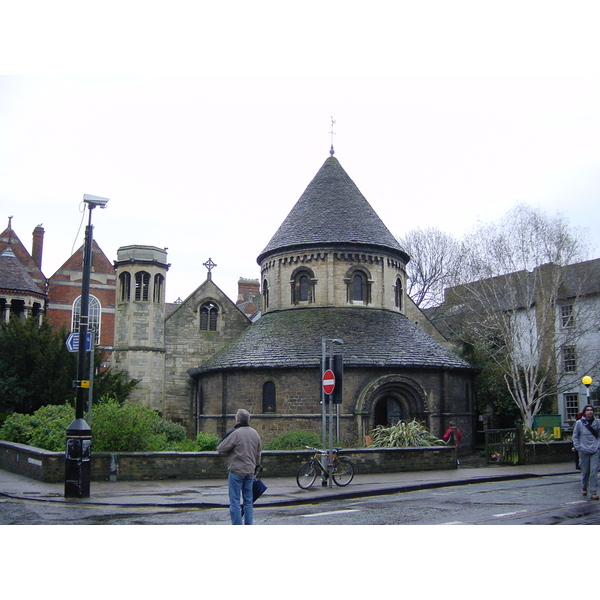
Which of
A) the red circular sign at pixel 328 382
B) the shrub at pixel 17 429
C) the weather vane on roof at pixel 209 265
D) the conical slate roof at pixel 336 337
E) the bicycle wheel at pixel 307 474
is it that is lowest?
the bicycle wheel at pixel 307 474

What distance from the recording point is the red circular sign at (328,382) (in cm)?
1593

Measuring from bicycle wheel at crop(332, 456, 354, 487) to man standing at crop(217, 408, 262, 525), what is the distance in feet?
23.3

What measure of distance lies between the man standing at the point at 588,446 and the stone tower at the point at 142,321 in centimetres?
2130

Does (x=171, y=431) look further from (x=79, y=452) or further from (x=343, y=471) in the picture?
(x=79, y=452)

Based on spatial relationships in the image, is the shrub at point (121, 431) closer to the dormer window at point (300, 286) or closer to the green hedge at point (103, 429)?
the green hedge at point (103, 429)

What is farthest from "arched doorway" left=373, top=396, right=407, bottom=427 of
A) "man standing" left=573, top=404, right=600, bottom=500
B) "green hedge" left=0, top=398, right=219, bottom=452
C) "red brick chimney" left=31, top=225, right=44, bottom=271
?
"red brick chimney" left=31, top=225, right=44, bottom=271

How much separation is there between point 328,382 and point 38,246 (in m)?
32.1

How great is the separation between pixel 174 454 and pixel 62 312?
25185 millimetres

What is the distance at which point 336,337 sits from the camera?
2745 centimetres

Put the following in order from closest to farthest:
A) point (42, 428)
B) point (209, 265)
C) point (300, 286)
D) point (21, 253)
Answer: point (42, 428) < point (300, 286) < point (209, 265) < point (21, 253)

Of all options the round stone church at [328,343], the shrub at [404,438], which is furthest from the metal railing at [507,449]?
the round stone church at [328,343]

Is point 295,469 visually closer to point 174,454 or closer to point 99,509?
point 174,454

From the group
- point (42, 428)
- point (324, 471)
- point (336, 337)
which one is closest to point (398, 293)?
point (336, 337)

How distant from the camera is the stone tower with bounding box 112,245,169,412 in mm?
31094
